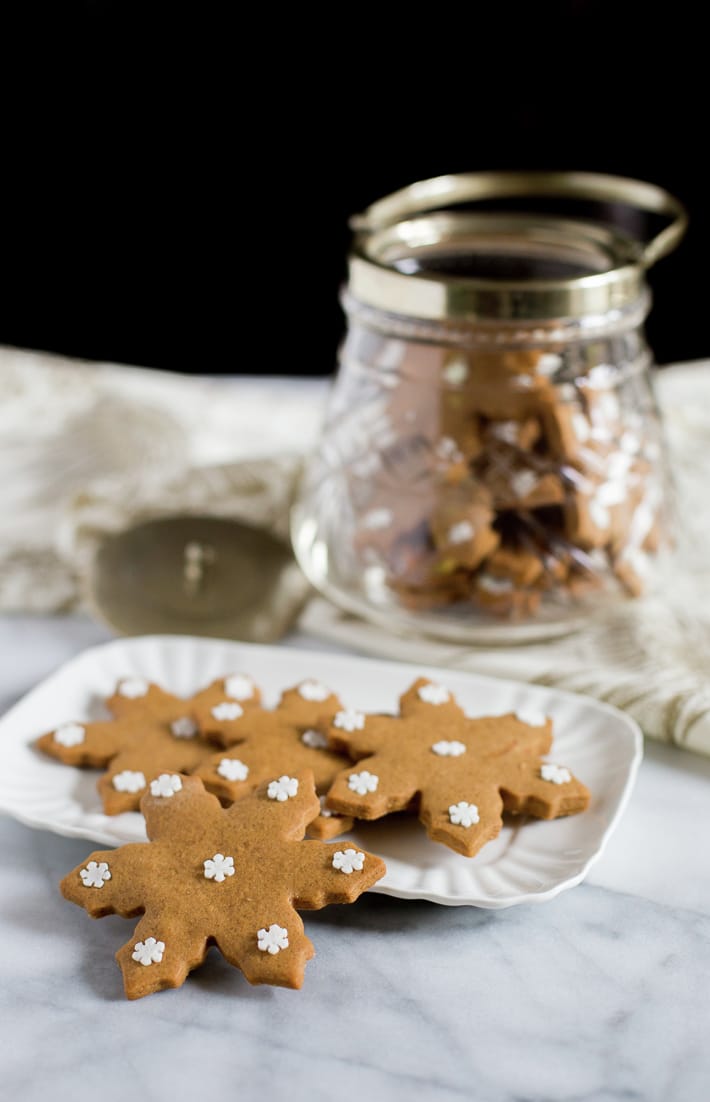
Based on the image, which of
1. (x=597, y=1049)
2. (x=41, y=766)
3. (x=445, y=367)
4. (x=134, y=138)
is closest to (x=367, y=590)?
(x=445, y=367)

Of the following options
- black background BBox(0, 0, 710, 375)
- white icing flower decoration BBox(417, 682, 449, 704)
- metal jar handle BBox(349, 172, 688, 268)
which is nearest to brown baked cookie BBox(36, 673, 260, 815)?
white icing flower decoration BBox(417, 682, 449, 704)

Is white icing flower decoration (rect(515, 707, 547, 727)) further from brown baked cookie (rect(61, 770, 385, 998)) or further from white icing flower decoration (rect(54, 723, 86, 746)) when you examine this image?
white icing flower decoration (rect(54, 723, 86, 746))

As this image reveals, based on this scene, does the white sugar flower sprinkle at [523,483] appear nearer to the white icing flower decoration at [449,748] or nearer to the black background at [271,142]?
the white icing flower decoration at [449,748]

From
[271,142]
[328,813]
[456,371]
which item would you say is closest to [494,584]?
[456,371]

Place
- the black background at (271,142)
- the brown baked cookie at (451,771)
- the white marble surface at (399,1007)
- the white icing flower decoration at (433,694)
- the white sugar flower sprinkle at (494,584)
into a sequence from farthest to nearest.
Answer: the black background at (271,142)
the white sugar flower sprinkle at (494,584)
the white icing flower decoration at (433,694)
the brown baked cookie at (451,771)
the white marble surface at (399,1007)

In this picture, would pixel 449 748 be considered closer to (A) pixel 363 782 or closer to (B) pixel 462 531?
(A) pixel 363 782

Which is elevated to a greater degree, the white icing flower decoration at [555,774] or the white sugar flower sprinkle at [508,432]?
the white sugar flower sprinkle at [508,432]

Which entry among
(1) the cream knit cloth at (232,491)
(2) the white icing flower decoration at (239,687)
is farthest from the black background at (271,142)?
(2) the white icing flower decoration at (239,687)

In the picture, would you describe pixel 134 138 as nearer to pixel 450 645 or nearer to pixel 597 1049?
pixel 450 645
